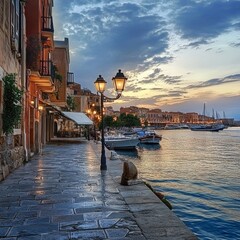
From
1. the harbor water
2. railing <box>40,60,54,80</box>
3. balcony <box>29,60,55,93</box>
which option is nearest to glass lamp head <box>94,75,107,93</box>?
the harbor water

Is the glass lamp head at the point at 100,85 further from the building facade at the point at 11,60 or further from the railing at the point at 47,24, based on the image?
the railing at the point at 47,24

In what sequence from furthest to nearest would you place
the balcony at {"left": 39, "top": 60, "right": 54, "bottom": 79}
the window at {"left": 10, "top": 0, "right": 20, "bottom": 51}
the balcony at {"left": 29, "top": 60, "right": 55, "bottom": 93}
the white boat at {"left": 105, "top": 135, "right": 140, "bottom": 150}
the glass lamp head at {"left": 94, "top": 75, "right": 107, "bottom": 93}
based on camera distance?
the white boat at {"left": 105, "top": 135, "right": 140, "bottom": 150}
the balcony at {"left": 39, "top": 60, "right": 54, "bottom": 79}
the balcony at {"left": 29, "top": 60, "right": 55, "bottom": 93}
the glass lamp head at {"left": 94, "top": 75, "right": 107, "bottom": 93}
the window at {"left": 10, "top": 0, "right": 20, "bottom": 51}

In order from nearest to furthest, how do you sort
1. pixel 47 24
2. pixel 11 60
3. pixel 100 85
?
pixel 11 60 → pixel 100 85 → pixel 47 24

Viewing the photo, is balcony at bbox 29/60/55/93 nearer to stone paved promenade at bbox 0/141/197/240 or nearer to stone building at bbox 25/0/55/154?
stone building at bbox 25/0/55/154

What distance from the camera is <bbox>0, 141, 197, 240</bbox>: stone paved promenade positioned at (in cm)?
501

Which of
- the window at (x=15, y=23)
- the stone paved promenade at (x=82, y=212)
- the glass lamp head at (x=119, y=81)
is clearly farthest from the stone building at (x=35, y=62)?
the stone paved promenade at (x=82, y=212)

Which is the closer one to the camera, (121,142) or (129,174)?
(129,174)

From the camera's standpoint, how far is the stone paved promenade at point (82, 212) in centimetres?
501

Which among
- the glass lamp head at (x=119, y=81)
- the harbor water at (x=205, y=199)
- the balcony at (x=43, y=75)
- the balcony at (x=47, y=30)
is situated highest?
the balcony at (x=47, y=30)

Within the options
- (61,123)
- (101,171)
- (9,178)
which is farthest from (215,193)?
(61,123)

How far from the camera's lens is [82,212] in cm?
623

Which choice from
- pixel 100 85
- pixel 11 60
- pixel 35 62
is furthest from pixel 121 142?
pixel 11 60

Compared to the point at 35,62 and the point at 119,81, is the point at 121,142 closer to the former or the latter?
the point at 35,62

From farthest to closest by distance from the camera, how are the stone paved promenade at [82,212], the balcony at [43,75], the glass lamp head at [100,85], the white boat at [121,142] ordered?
the white boat at [121,142] < the balcony at [43,75] < the glass lamp head at [100,85] < the stone paved promenade at [82,212]
